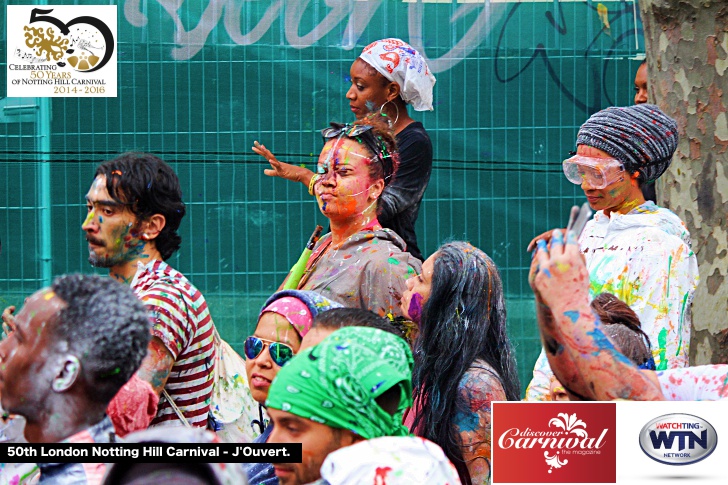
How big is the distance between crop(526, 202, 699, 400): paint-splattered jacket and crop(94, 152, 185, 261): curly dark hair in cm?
138

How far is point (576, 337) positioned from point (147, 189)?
5.60ft

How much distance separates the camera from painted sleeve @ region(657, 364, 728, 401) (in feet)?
9.48

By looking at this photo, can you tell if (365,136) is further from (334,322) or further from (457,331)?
(334,322)

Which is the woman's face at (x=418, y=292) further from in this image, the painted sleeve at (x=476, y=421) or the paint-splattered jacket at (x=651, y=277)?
the paint-splattered jacket at (x=651, y=277)

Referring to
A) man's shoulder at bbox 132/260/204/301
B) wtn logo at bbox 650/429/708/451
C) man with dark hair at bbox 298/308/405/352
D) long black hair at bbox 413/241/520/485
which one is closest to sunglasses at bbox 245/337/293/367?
man with dark hair at bbox 298/308/405/352

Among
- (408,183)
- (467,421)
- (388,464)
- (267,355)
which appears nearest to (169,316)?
(267,355)

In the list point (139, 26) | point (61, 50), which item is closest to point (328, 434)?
point (61, 50)

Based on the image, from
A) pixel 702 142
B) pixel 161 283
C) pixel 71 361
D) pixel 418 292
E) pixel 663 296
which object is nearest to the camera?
pixel 71 361

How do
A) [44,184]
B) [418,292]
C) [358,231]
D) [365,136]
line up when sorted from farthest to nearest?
[44,184]
[365,136]
[358,231]
[418,292]

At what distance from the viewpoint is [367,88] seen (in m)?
5.21

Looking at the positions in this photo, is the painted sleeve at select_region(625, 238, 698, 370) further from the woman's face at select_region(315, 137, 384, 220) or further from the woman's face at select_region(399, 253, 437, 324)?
the woman's face at select_region(315, 137, 384, 220)

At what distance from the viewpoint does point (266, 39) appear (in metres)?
6.79

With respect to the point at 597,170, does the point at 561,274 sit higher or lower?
lower
